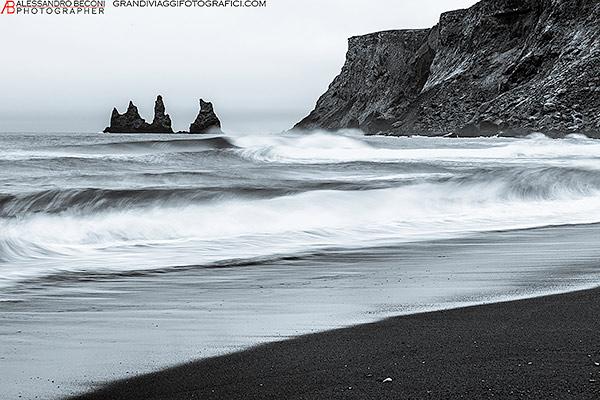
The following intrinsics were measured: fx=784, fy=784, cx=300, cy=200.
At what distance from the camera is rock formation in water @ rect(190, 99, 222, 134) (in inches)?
3420

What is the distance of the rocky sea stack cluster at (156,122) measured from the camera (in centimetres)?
8656

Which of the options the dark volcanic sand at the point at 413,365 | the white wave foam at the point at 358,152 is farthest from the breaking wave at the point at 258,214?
the white wave foam at the point at 358,152

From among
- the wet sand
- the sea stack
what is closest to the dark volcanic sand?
the wet sand

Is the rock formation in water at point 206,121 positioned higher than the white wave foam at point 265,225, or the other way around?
the rock formation in water at point 206,121

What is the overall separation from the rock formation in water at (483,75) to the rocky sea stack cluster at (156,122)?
635 inches

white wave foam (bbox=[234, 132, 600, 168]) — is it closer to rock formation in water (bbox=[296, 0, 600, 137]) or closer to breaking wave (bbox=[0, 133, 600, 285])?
breaking wave (bbox=[0, 133, 600, 285])

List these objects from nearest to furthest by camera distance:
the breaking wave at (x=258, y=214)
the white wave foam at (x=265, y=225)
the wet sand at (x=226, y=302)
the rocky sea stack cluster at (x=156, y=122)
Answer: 1. the wet sand at (x=226, y=302)
2. the white wave foam at (x=265, y=225)
3. the breaking wave at (x=258, y=214)
4. the rocky sea stack cluster at (x=156, y=122)

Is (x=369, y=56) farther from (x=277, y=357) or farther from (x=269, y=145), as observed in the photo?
(x=277, y=357)

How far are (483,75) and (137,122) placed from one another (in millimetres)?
41815

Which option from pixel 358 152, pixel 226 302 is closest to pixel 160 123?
pixel 358 152

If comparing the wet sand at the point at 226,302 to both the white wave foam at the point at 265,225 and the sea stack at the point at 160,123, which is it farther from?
the sea stack at the point at 160,123

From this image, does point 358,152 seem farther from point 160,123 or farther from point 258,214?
point 160,123

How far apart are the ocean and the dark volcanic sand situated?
20 cm

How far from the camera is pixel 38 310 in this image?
3.70m
